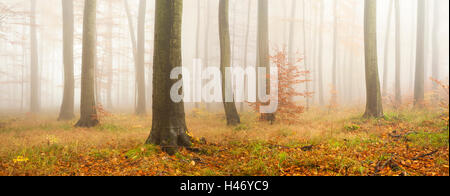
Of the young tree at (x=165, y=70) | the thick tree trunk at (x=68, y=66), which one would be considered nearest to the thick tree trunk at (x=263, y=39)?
the young tree at (x=165, y=70)

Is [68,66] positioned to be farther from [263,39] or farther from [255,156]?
[255,156]

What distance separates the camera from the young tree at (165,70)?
18.5 ft

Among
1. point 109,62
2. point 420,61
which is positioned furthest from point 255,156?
point 109,62

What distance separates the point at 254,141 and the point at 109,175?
414 cm

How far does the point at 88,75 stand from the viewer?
9.57 metres

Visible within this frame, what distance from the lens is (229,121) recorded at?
9.99 m

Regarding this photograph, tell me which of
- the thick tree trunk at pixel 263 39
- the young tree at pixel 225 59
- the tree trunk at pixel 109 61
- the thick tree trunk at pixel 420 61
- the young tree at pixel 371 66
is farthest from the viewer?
the tree trunk at pixel 109 61

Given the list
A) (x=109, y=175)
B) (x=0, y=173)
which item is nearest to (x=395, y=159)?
(x=109, y=175)

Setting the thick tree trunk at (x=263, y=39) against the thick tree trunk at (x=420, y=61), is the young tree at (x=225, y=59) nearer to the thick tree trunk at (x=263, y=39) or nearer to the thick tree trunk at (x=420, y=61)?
the thick tree trunk at (x=263, y=39)

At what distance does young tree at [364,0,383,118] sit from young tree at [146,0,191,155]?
8.35 meters

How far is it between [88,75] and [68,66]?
4062 mm

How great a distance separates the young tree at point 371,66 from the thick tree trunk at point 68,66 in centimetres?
1511
